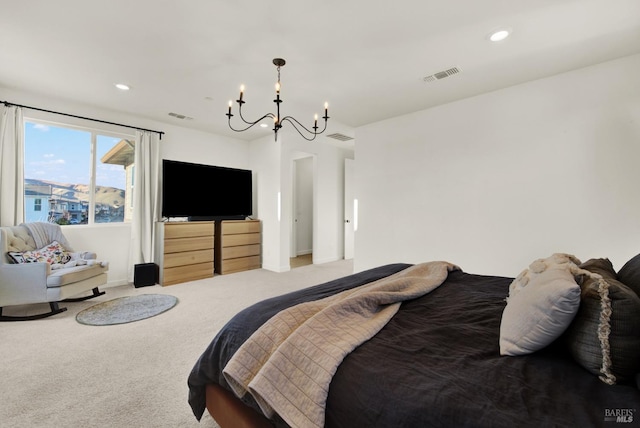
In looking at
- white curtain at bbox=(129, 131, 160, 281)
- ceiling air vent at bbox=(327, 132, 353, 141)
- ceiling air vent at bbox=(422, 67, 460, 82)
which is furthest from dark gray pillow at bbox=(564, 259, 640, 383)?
white curtain at bbox=(129, 131, 160, 281)

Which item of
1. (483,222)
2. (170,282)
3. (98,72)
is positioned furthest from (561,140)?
(170,282)

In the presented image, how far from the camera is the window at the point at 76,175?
12.4ft

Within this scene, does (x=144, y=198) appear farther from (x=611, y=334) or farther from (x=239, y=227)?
(x=611, y=334)

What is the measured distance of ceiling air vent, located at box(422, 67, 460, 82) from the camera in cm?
286

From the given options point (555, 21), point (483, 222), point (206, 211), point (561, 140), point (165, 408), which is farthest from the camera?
point (206, 211)

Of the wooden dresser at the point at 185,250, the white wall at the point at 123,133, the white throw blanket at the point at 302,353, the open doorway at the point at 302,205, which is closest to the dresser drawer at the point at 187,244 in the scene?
the wooden dresser at the point at 185,250

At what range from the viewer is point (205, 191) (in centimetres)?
494

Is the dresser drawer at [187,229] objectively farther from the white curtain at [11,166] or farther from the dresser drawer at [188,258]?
the white curtain at [11,166]

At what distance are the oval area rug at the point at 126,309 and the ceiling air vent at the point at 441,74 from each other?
3.81 meters

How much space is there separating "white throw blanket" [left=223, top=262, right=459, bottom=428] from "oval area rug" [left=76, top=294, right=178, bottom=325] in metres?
2.43

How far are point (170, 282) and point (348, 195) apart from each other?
3.87 meters

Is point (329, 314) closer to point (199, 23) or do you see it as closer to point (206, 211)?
point (199, 23)

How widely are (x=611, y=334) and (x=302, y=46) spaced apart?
2.61 metres

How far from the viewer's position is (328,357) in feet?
3.41
